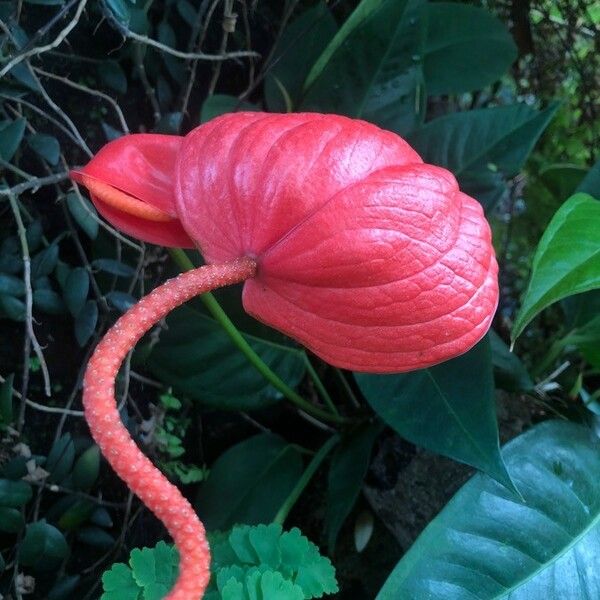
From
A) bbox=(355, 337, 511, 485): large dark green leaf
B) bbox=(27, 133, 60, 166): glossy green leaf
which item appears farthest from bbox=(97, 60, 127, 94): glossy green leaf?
bbox=(355, 337, 511, 485): large dark green leaf

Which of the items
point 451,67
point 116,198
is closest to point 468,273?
point 116,198

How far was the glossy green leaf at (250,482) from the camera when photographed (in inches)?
33.2

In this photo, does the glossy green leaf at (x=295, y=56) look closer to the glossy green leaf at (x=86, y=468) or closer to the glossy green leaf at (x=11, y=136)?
the glossy green leaf at (x=11, y=136)

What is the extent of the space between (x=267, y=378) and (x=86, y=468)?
0.71ft

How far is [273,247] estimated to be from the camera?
0.42 metres

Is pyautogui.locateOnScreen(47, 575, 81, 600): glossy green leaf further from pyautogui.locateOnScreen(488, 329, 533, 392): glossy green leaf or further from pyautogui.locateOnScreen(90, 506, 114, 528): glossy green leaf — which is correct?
pyautogui.locateOnScreen(488, 329, 533, 392): glossy green leaf

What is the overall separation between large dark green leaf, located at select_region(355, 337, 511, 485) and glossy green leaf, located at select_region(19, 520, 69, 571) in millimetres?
355

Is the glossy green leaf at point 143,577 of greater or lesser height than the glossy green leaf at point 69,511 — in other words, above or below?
above

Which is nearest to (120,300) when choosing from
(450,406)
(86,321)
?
(86,321)

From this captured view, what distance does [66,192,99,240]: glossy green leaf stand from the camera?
2.36ft

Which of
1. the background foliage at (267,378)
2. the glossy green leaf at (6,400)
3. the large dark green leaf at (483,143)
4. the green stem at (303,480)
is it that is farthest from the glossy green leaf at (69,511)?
the large dark green leaf at (483,143)

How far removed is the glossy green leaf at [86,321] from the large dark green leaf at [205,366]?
99 millimetres

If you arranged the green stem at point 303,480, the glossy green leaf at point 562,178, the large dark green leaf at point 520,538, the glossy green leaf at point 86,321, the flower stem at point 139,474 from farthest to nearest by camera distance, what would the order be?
the glossy green leaf at point 562,178, the green stem at point 303,480, the glossy green leaf at point 86,321, the large dark green leaf at point 520,538, the flower stem at point 139,474

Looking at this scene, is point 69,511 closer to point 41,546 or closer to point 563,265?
point 41,546
